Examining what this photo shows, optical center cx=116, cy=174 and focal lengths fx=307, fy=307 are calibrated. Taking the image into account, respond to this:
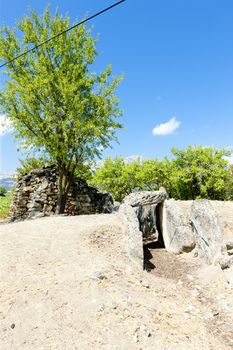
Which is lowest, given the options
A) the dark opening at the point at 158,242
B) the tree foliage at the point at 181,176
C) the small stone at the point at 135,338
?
the small stone at the point at 135,338

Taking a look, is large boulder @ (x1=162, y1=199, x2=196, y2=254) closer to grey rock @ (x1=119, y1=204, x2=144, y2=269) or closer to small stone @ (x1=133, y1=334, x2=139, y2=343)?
grey rock @ (x1=119, y1=204, x2=144, y2=269)

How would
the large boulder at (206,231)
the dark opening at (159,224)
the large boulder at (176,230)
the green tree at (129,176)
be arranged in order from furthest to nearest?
the green tree at (129,176) < the dark opening at (159,224) < the large boulder at (176,230) < the large boulder at (206,231)

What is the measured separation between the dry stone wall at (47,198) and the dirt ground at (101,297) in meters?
8.51

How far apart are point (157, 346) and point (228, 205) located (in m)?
10.4

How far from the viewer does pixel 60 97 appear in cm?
1941

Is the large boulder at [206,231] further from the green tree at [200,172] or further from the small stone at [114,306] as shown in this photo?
the green tree at [200,172]

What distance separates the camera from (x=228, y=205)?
1532 cm

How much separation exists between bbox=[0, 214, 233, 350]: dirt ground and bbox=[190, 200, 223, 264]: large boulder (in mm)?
582

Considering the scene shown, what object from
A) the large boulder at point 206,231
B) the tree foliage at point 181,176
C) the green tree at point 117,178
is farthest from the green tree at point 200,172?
the large boulder at point 206,231

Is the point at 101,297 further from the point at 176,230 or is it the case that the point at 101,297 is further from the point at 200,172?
the point at 200,172

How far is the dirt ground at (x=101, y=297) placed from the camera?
644 cm

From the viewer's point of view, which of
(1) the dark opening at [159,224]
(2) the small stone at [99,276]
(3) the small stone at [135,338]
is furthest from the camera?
(1) the dark opening at [159,224]

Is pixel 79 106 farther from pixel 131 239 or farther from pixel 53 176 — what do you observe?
pixel 131 239

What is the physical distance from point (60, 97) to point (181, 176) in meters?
10.4
